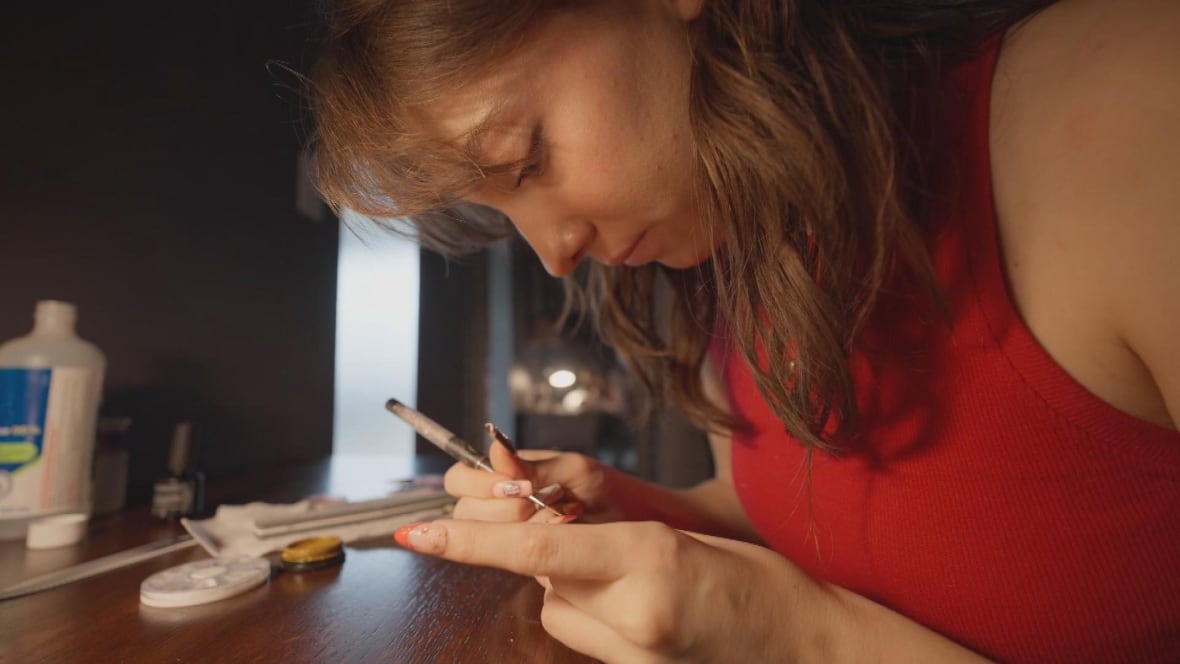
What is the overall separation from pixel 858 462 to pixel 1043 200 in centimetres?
23

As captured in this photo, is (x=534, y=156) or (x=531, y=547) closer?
(x=531, y=547)

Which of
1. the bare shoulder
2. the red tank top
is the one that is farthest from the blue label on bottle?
the bare shoulder

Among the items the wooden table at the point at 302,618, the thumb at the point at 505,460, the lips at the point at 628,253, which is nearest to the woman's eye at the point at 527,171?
the lips at the point at 628,253

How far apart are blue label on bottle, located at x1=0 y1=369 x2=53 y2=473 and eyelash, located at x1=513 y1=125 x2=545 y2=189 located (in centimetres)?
60

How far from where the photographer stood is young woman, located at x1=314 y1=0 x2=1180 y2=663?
344 mm

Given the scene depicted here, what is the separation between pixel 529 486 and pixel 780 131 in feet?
1.16

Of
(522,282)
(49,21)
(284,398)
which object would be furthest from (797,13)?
(522,282)

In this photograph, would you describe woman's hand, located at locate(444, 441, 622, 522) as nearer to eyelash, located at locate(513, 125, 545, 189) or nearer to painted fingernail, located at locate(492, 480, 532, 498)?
painted fingernail, located at locate(492, 480, 532, 498)

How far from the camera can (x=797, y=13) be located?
0.42 m

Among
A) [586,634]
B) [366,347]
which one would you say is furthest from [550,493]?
[366,347]

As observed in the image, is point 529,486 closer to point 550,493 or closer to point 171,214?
point 550,493

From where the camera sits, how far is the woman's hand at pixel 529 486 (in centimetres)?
52

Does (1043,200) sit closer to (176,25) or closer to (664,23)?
(664,23)

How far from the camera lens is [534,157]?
458 millimetres
